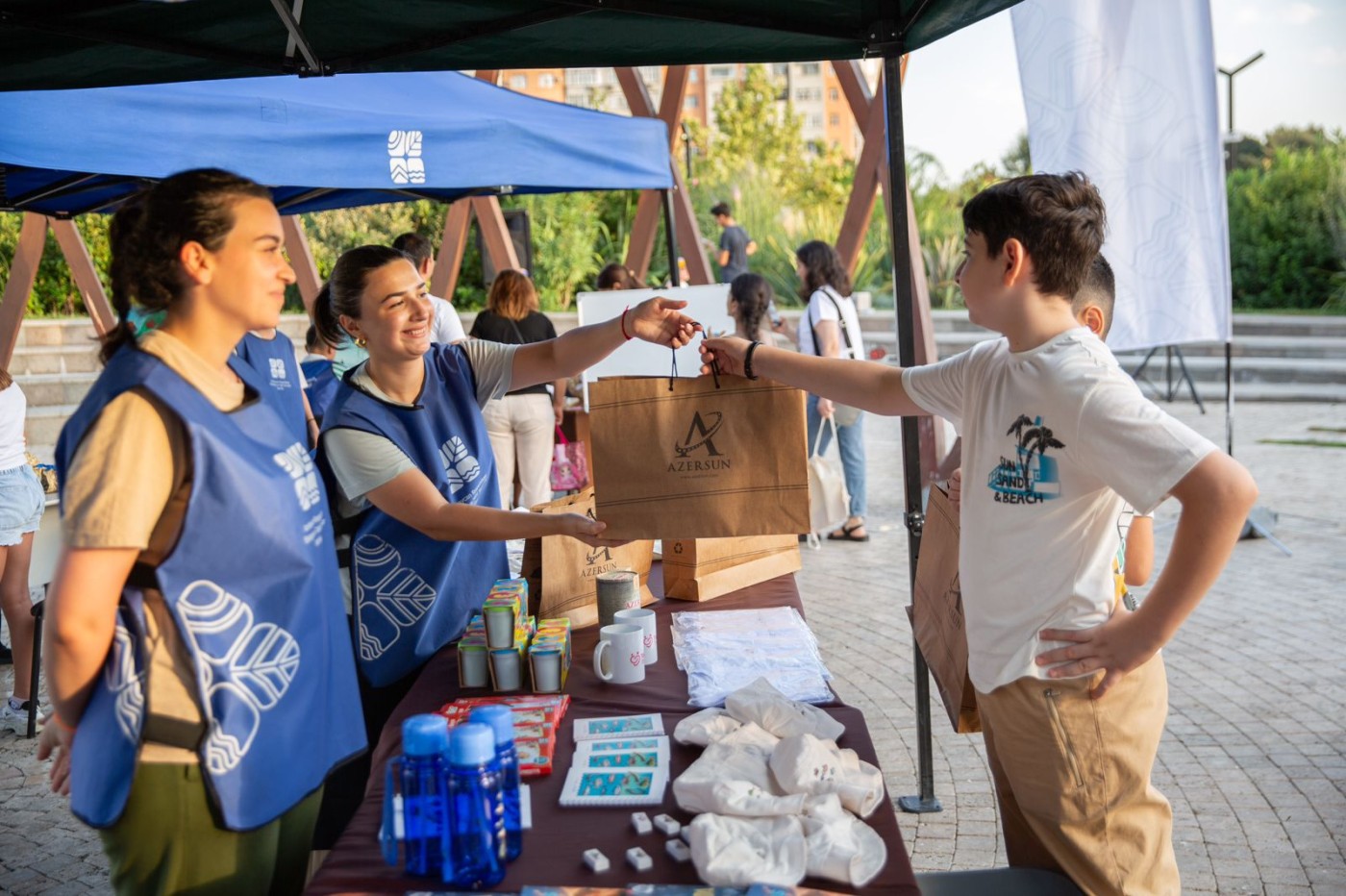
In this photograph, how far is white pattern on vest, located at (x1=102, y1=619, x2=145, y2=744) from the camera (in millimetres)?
1582

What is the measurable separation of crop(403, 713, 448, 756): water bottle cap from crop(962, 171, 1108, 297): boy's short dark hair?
121 centimetres

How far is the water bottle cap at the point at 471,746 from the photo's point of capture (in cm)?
154

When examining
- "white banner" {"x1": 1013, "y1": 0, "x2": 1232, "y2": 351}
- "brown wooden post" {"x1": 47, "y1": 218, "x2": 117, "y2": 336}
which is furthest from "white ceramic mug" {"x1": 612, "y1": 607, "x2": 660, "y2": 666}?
"brown wooden post" {"x1": 47, "y1": 218, "x2": 117, "y2": 336}

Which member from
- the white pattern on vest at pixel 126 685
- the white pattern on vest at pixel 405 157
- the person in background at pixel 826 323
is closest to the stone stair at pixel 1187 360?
the person in background at pixel 826 323

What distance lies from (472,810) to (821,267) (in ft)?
18.9

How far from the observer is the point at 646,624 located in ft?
8.45

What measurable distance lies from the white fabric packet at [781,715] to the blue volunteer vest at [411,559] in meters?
0.78

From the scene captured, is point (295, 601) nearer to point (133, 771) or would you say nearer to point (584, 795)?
point (133, 771)

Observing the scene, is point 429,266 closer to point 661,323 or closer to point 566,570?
point 661,323

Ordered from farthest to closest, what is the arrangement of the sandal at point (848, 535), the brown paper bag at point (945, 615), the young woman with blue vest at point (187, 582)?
1. the sandal at point (848, 535)
2. the brown paper bag at point (945, 615)
3. the young woman with blue vest at point (187, 582)

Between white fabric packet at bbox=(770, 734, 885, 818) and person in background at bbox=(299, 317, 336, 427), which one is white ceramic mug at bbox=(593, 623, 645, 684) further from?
person in background at bbox=(299, 317, 336, 427)

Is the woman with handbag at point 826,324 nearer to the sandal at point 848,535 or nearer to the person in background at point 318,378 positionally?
the sandal at point 848,535

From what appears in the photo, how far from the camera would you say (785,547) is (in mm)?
3330

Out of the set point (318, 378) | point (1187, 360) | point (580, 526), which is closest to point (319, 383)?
point (318, 378)
